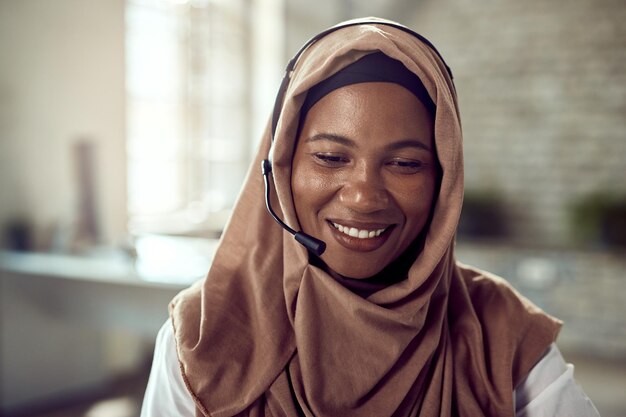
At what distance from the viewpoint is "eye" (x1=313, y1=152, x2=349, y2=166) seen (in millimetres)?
1021

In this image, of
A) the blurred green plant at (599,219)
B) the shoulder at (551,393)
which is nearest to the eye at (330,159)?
the shoulder at (551,393)

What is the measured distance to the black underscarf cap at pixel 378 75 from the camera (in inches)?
39.9

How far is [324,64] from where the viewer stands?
1.00 m

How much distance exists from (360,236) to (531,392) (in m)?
0.40

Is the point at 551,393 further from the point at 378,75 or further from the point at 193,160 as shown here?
the point at 193,160

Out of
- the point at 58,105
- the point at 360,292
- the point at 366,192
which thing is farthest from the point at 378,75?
the point at 58,105

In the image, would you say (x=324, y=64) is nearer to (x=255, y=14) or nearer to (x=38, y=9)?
(x=38, y=9)

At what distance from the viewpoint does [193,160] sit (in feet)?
17.8

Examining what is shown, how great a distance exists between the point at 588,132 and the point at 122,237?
3.68 meters

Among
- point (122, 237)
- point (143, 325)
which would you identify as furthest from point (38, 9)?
point (143, 325)

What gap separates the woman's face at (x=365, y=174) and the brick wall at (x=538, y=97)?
469 centimetres

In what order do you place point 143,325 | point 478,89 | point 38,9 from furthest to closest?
point 478,89, point 38,9, point 143,325

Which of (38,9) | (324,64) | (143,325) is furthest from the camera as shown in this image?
(38,9)

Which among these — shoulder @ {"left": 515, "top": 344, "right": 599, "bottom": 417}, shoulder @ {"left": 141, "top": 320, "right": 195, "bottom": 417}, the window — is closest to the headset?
shoulder @ {"left": 141, "top": 320, "right": 195, "bottom": 417}
